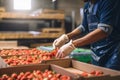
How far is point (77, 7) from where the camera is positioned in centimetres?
1009

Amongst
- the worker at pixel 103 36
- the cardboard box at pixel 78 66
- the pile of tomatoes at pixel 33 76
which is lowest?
the pile of tomatoes at pixel 33 76

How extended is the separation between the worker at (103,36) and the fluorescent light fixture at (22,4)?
649 cm

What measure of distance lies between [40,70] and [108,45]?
0.85 metres

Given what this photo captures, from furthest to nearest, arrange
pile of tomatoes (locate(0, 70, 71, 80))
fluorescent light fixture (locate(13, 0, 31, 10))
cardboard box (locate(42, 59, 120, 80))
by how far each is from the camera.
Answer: fluorescent light fixture (locate(13, 0, 31, 10)) → cardboard box (locate(42, 59, 120, 80)) → pile of tomatoes (locate(0, 70, 71, 80))

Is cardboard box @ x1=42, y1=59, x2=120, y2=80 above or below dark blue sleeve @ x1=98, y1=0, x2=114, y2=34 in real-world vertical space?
below

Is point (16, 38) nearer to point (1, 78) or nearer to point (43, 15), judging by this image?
point (43, 15)

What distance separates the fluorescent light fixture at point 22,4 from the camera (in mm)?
9602

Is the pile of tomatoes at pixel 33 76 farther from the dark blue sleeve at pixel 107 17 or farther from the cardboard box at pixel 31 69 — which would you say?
the dark blue sleeve at pixel 107 17

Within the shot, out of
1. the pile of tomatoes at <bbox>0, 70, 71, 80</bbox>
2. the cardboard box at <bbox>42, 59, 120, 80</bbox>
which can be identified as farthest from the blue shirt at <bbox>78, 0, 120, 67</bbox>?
the pile of tomatoes at <bbox>0, 70, 71, 80</bbox>

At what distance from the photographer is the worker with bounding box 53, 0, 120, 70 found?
2963 mm

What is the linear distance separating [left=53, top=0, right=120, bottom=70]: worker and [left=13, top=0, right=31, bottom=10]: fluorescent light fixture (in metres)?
6.49

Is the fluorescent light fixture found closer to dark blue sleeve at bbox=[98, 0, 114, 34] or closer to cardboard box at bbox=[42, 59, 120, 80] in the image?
cardboard box at bbox=[42, 59, 120, 80]

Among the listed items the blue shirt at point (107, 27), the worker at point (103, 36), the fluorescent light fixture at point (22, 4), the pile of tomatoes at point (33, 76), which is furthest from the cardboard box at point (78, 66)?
the fluorescent light fixture at point (22, 4)

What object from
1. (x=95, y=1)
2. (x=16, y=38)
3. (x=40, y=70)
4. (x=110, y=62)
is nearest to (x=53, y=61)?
(x=40, y=70)
